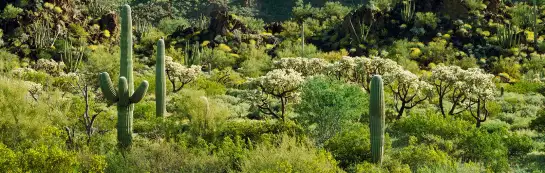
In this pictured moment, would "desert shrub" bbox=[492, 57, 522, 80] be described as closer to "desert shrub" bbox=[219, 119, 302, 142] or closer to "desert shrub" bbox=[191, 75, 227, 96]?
"desert shrub" bbox=[191, 75, 227, 96]

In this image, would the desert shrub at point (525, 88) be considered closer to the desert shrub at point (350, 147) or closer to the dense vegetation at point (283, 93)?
the dense vegetation at point (283, 93)

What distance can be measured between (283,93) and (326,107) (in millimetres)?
2600

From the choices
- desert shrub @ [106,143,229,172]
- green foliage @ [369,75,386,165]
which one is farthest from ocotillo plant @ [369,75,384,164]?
desert shrub @ [106,143,229,172]

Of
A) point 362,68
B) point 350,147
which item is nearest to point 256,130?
point 350,147

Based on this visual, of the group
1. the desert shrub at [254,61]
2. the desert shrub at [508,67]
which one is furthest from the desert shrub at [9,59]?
the desert shrub at [508,67]

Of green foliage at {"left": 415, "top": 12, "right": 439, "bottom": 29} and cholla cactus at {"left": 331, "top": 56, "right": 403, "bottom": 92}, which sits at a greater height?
green foliage at {"left": 415, "top": 12, "right": 439, "bottom": 29}

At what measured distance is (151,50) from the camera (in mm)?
39625

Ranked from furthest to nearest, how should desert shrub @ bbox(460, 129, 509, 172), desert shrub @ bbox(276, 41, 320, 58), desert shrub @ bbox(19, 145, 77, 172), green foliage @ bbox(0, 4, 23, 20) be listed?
green foliage @ bbox(0, 4, 23, 20)
desert shrub @ bbox(276, 41, 320, 58)
desert shrub @ bbox(460, 129, 509, 172)
desert shrub @ bbox(19, 145, 77, 172)

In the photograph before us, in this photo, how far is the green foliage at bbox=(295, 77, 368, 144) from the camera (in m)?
15.3

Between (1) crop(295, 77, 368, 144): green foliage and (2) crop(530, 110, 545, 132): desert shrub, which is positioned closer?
(1) crop(295, 77, 368, 144): green foliage

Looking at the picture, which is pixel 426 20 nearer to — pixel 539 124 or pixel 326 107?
pixel 539 124

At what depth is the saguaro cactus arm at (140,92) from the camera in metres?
13.1

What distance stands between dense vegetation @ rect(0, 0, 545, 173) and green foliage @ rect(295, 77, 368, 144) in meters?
0.04

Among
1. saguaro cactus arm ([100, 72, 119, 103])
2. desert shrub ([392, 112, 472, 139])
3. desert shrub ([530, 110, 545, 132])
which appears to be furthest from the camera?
desert shrub ([530, 110, 545, 132])
